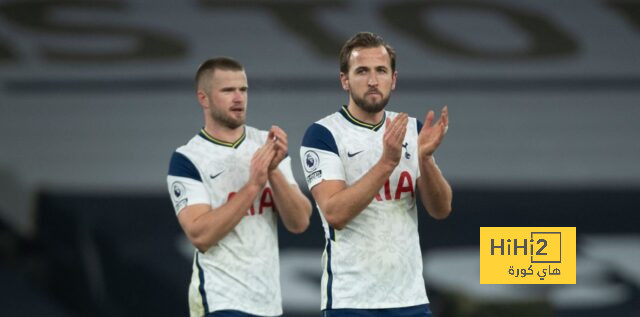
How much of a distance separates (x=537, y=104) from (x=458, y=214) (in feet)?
6.67

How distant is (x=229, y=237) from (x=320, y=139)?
746mm

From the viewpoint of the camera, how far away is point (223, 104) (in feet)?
17.7

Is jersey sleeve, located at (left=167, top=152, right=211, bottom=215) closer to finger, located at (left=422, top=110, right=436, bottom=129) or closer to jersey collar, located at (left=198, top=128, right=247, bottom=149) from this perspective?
jersey collar, located at (left=198, top=128, right=247, bottom=149)

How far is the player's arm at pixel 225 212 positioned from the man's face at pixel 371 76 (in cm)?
52

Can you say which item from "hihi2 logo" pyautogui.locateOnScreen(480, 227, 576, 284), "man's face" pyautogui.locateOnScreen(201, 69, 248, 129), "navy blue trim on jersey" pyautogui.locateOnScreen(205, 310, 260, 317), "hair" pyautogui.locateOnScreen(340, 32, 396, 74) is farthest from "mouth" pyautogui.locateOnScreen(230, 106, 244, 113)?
"hihi2 logo" pyautogui.locateOnScreen(480, 227, 576, 284)

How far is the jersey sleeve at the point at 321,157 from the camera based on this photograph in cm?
486

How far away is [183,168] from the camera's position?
5.43 m

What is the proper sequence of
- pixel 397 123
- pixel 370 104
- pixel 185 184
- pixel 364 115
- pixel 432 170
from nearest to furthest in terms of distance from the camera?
pixel 397 123
pixel 432 170
pixel 370 104
pixel 364 115
pixel 185 184

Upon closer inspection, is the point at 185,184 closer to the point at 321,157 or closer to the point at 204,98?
the point at 204,98

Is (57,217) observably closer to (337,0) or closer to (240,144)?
(337,0)

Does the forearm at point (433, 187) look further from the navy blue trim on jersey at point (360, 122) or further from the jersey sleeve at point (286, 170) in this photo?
the jersey sleeve at point (286, 170)

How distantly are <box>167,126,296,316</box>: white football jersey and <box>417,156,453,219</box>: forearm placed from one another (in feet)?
2.73

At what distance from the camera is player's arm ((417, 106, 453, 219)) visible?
466cm

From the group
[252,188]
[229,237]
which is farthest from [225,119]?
[229,237]
